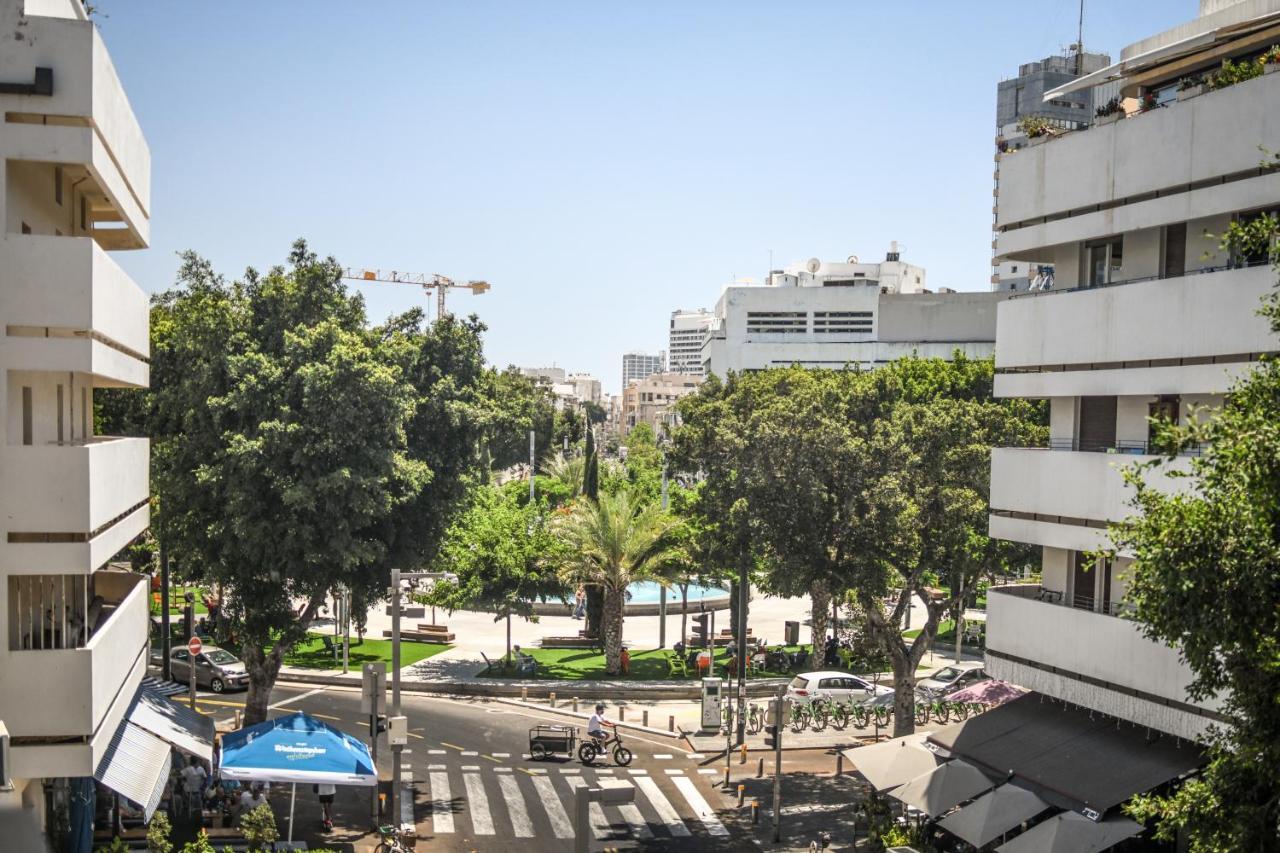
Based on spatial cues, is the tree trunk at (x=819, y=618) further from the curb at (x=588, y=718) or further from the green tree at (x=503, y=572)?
the green tree at (x=503, y=572)

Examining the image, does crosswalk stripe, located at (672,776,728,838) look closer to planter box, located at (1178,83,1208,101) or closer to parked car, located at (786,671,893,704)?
parked car, located at (786,671,893,704)

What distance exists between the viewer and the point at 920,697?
3697 centimetres

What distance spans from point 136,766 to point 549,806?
32.2ft

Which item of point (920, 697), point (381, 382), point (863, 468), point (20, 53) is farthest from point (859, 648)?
point (20, 53)

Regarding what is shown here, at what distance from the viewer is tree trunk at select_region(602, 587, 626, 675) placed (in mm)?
42219

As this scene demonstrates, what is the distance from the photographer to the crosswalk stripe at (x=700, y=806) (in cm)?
2595

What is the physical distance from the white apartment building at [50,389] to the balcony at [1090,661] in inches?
594

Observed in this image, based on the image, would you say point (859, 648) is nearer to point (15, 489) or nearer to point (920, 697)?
point (920, 697)

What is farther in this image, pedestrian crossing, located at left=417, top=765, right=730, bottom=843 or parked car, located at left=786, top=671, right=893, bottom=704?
parked car, located at left=786, top=671, right=893, bottom=704

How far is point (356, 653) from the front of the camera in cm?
4481

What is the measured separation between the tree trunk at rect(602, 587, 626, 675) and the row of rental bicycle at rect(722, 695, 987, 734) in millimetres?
7038

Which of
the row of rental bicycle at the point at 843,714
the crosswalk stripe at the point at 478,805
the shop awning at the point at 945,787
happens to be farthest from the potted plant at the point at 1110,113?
the row of rental bicycle at the point at 843,714

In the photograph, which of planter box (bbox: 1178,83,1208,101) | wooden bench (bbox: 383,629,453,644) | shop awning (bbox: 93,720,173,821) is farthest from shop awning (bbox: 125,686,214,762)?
wooden bench (bbox: 383,629,453,644)

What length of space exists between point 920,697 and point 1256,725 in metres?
24.6
